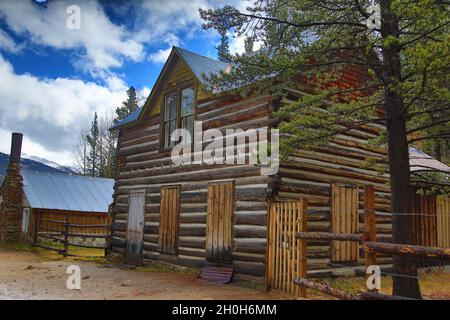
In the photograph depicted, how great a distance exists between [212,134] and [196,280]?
13.8 ft

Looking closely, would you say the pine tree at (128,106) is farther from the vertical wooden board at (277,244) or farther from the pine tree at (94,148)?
the vertical wooden board at (277,244)

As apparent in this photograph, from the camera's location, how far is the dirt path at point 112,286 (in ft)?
28.5

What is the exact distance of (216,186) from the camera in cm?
1159

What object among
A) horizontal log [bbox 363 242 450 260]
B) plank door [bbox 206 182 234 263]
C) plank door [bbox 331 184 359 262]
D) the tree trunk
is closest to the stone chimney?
plank door [bbox 206 182 234 263]

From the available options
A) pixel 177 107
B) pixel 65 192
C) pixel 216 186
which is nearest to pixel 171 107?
pixel 177 107

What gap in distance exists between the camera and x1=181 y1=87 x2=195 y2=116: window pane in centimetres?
1332

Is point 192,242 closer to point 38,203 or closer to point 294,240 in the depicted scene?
point 294,240

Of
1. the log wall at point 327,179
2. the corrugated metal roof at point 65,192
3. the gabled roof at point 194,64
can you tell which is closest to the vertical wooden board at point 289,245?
the log wall at point 327,179

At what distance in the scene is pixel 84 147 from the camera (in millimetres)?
47094

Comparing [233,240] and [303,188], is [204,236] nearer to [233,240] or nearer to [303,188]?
[233,240]

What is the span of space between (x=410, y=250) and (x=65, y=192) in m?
25.0

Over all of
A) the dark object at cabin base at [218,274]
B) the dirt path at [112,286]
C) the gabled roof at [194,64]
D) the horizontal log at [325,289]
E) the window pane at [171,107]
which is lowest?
the dirt path at [112,286]

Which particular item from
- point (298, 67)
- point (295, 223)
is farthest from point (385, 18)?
point (295, 223)

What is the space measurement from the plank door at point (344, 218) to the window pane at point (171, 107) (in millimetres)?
6046
